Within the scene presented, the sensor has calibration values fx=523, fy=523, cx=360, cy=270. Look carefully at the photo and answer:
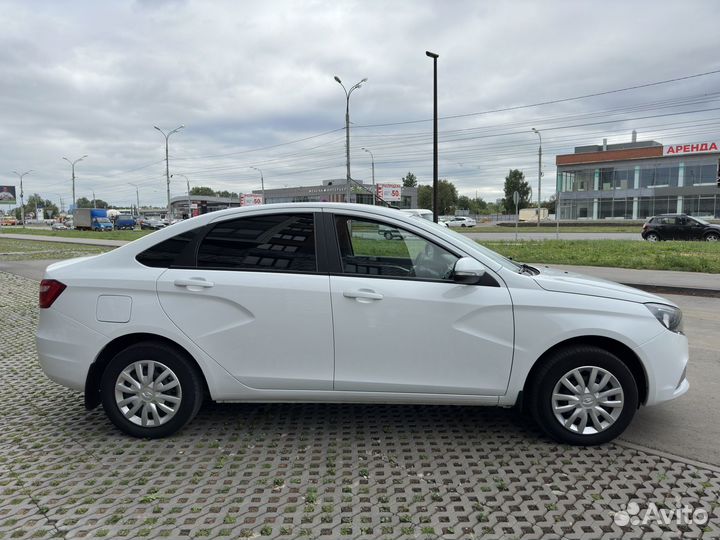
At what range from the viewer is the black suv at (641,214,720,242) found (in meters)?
25.3

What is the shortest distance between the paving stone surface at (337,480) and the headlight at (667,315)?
88cm

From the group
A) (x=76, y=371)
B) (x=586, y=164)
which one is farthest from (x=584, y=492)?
(x=586, y=164)

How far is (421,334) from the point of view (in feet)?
11.5

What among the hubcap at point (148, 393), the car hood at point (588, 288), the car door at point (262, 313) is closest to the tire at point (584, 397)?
the car hood at point (588, 288)

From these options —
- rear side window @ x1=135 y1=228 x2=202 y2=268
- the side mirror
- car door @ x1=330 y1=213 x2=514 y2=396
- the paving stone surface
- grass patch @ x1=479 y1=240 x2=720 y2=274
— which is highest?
rear side window @ x1=135 y1=228 x2=202 y2=268

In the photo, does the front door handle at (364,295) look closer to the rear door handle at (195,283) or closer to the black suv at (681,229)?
the rear door handle at (195,283)

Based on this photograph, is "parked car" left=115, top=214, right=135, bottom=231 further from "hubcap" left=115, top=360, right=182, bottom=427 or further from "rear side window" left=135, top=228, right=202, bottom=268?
"hubcap" left=115, top=360, right=182, bottom=427

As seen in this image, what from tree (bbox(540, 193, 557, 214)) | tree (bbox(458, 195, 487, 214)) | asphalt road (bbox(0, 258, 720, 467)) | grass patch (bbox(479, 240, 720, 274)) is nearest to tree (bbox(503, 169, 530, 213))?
tree (bbox(540, 193, 557, 214))

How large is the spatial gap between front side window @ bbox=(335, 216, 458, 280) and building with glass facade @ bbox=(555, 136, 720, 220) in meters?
64.3

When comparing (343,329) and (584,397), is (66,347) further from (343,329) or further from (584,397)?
(584,397)

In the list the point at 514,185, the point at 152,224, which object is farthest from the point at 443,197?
the point at 152,224

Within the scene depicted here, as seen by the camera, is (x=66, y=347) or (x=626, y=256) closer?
(x=66, y=347)

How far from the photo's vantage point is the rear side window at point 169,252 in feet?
12.4

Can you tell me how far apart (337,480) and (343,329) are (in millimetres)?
946
